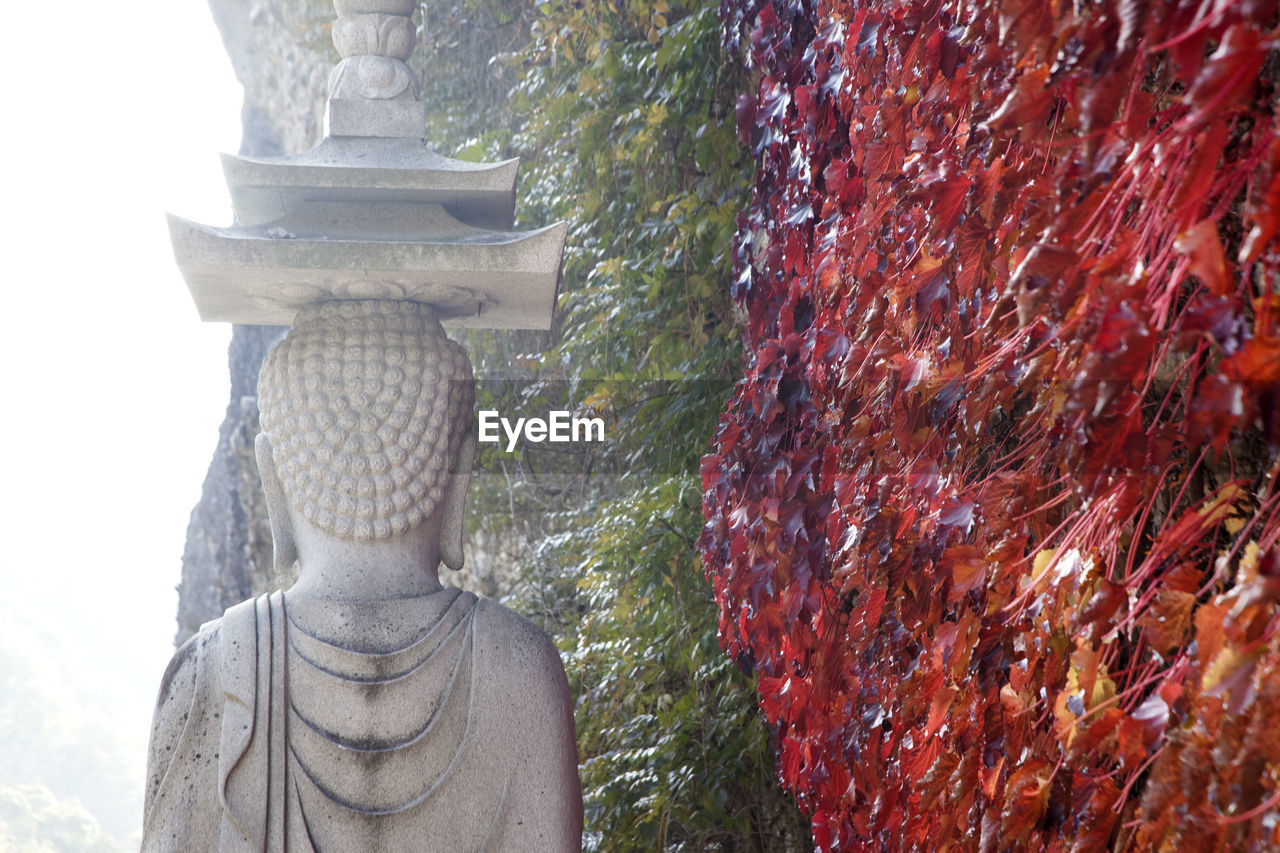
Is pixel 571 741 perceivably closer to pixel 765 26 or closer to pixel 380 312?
pixel 380 312

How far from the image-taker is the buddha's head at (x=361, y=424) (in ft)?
6.31

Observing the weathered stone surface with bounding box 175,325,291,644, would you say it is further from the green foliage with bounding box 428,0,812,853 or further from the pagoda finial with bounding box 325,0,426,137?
the pagoda finial with bounding box 325,0,426,137

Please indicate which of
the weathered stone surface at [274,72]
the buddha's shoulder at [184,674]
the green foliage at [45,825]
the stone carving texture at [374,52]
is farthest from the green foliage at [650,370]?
the green foliage at [45,825]

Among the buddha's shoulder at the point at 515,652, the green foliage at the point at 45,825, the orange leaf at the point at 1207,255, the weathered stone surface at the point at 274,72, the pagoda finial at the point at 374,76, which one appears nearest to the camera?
the orange leaf at the point at 1207,255

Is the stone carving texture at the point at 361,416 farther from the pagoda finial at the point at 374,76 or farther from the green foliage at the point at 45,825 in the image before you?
the green foliage at the point at 45,825

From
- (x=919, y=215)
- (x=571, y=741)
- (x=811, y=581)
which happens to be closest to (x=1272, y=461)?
(x=919, y=215)

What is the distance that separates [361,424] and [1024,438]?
1161mm

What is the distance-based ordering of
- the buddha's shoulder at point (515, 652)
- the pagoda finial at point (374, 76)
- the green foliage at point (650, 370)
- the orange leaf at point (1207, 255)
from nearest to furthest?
the orange leaf at point (1207, 255), the buddha's shoulder at point (515, 652), the pagoda finial at point (374, 76), the green foliage at point (650, 370)

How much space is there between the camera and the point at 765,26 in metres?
2.45

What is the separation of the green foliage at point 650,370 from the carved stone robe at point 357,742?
1.45m

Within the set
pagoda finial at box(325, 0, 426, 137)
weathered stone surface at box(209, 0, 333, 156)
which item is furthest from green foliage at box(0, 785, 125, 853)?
pagoda finial at box(325, 0, 426, 137)

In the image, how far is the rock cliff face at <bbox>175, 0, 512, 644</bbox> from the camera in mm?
7848

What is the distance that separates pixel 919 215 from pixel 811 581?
707 mm

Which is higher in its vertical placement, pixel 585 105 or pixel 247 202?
pixel 585 105
